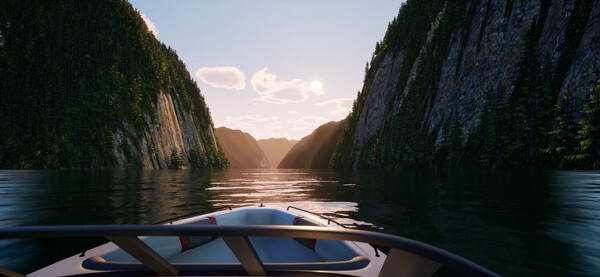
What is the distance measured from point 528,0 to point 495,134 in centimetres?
2147

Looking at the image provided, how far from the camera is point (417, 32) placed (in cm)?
9888

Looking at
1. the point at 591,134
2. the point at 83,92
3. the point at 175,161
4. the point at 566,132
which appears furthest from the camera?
the point at 175,161

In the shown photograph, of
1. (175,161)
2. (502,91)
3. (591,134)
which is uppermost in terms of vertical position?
(502,91)

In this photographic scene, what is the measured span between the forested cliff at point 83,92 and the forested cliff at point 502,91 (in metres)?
58.9

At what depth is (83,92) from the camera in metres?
76.8

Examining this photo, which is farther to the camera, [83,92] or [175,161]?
[175,161]

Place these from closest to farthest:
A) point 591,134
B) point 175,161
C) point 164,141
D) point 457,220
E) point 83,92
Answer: point 457,220 < point 591,134 < point 83,92 < point 175,161 < point 164,141

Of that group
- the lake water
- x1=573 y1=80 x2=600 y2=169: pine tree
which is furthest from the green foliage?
x1=573 y1=80 x2=600 y2=169: pine tree

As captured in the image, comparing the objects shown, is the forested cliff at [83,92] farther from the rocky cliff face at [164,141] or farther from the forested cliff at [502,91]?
the forested cliff at [502,91]

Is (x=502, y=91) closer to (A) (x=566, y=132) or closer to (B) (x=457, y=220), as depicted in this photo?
(A) (x=566, y=132)

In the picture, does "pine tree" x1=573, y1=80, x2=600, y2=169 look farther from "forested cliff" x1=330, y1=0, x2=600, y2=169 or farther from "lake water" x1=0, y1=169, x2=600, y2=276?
"lake water" x1=0, y1=169, x2=600, y2=276

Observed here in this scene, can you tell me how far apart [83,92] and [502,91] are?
8458 cm

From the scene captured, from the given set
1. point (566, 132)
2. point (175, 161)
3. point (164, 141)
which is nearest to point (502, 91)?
point (566, 132)

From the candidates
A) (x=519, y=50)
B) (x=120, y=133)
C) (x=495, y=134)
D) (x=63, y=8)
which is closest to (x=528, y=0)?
(x=519, y=50)
